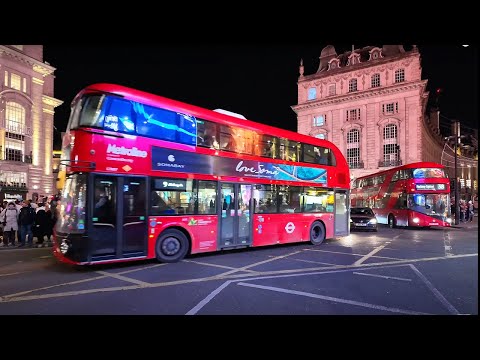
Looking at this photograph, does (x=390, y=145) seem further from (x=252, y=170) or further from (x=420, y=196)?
(x=252, y=170)

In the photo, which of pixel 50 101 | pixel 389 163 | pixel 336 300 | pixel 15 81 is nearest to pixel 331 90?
pixel 389 163

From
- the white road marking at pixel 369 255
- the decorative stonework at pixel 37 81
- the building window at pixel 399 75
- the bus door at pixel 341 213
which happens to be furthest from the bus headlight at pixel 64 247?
the building window at pixel 399 75

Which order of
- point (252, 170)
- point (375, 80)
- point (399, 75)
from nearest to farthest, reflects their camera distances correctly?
point (252, 170) → point (399, 75) → point (375, 80)

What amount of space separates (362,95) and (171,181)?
45.1 m

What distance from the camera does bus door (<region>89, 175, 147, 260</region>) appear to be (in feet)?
24.5

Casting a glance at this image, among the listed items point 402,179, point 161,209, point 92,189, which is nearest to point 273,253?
point 161,209

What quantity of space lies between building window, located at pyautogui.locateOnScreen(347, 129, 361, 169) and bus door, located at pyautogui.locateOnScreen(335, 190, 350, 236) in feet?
117

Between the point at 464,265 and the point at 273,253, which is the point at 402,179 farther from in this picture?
the point at 273,253

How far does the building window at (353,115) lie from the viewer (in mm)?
47969

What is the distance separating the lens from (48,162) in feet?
132

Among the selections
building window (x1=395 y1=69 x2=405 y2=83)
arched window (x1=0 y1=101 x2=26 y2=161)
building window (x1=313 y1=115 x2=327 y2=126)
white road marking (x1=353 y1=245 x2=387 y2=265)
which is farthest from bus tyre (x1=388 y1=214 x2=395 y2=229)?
arched window (x1=0 y1=101 x2=26 y2=161)

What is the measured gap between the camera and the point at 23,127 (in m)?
36.3

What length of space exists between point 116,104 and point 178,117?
1.78 m

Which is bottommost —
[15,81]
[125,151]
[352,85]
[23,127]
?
[125,151]
